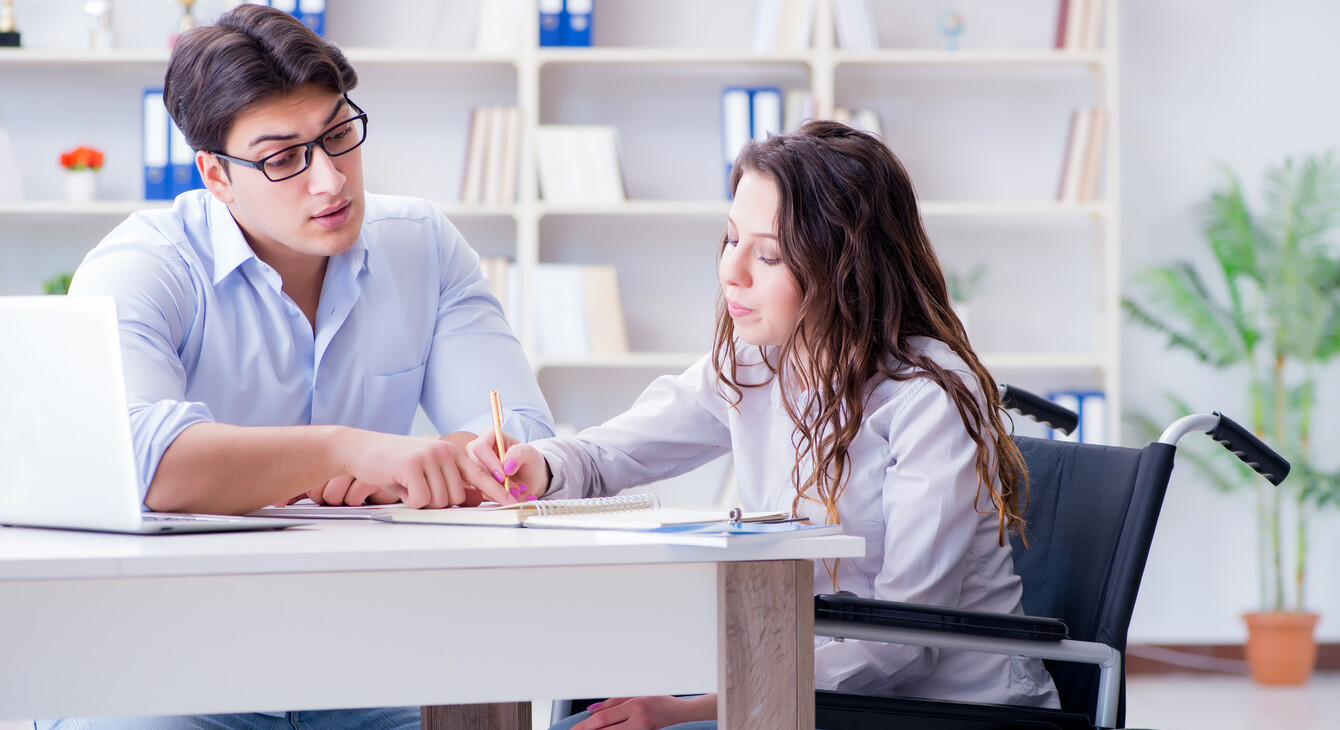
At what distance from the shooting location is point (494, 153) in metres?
3.53

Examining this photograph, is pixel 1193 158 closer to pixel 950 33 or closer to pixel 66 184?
pixel 950 33

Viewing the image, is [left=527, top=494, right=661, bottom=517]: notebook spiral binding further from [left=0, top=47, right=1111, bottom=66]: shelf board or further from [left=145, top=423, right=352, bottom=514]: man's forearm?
[left=0, top=47, right=1111, bottom=66]: shelf board

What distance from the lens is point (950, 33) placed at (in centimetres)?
360

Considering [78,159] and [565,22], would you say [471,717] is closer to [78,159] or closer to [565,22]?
[565,22]

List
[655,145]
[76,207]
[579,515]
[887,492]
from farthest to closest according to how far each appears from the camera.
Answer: [655,145], [76,207], [887,492], [579,515]

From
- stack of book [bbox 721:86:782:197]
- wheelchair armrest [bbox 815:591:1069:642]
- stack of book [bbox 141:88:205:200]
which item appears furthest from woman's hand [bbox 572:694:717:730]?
stack of book [bbox 141:88:205:200]

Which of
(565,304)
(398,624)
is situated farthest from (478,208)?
(398,624)

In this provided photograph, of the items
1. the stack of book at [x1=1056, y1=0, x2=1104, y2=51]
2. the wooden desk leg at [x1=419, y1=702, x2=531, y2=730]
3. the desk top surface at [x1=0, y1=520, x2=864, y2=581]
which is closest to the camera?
the desk top surface at [x1=0, y1=520, x2=864, y2=581]

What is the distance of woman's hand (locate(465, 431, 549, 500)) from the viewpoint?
1258mm

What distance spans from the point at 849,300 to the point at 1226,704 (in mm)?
2554

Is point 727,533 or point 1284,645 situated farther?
point 1284,645

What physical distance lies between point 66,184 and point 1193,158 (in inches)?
136

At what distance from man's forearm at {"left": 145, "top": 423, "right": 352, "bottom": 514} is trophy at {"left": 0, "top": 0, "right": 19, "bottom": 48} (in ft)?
9.57

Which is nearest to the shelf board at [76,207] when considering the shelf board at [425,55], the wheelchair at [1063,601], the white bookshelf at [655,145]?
the white bookshelf at [655,145]
